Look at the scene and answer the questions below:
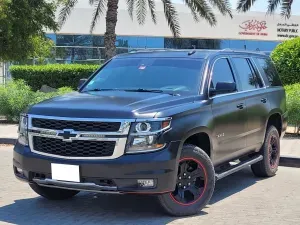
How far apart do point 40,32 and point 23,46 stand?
3.02ft

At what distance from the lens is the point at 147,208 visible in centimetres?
634

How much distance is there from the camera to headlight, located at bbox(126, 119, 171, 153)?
5402 mm

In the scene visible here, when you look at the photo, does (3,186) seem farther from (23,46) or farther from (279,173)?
(23,46)

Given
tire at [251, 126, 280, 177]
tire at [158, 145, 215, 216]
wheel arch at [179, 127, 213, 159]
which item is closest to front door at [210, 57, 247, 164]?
wheel arch at [179, 127, 213, 159]

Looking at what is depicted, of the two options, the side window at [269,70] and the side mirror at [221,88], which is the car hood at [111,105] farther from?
the side window at [269,70]

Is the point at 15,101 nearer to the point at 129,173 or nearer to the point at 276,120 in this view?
the point at 276,120

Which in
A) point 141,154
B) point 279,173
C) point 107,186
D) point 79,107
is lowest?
A: point 279,173

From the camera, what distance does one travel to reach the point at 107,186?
5.43 m

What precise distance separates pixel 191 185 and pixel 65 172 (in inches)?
56.8

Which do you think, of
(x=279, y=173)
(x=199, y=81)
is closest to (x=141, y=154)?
(x=199, y=81)

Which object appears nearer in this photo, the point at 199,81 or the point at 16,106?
the point at 199,81

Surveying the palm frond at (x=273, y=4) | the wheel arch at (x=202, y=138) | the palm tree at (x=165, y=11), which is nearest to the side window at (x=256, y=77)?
the wheel arch at (x=202, y=138)

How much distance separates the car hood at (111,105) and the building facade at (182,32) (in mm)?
27131

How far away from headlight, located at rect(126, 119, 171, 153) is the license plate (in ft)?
1.98
